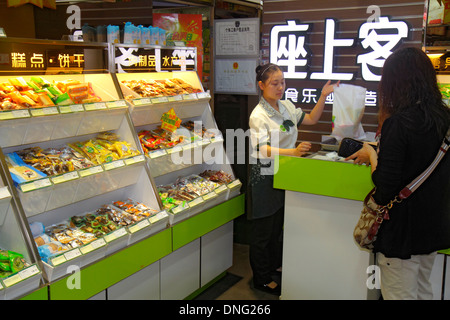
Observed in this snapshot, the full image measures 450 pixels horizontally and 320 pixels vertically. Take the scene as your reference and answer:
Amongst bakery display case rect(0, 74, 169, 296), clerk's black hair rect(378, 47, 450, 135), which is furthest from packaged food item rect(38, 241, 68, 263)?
clerk's black hair rect(378, 47, 450, 135)

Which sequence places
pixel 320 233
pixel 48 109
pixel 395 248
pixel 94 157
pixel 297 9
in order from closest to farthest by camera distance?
→ pixel 395 248 < pixel 48 109 < pixel 94 157 < pixel 320 233 < pixel 297 9

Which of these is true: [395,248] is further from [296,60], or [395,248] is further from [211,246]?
[296,60]

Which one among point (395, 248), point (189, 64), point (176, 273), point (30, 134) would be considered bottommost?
point (176, 273)

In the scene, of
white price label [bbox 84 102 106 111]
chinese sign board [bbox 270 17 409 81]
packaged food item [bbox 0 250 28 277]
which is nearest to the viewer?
packaged food item [bbox 0 250 28 277]

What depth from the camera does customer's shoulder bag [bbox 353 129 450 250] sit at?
2309mm

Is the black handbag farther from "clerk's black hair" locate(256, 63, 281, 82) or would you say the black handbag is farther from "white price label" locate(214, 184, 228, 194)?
"white price label" locate(214, 184, 228, 194)

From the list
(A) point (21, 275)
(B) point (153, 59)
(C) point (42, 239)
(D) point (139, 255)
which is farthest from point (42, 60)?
(D) point (139, 255)

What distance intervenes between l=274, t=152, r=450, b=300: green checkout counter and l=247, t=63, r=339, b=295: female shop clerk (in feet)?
0.89

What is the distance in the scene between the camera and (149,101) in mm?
3498

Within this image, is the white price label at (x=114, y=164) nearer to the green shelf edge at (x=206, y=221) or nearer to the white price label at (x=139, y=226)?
the white price label at (x=139, y=226)

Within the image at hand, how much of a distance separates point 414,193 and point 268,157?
153cm

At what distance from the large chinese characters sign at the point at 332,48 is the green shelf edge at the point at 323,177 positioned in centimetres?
171

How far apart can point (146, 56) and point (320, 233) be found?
198 centimetres

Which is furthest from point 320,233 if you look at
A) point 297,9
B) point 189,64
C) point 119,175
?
point 297,9
